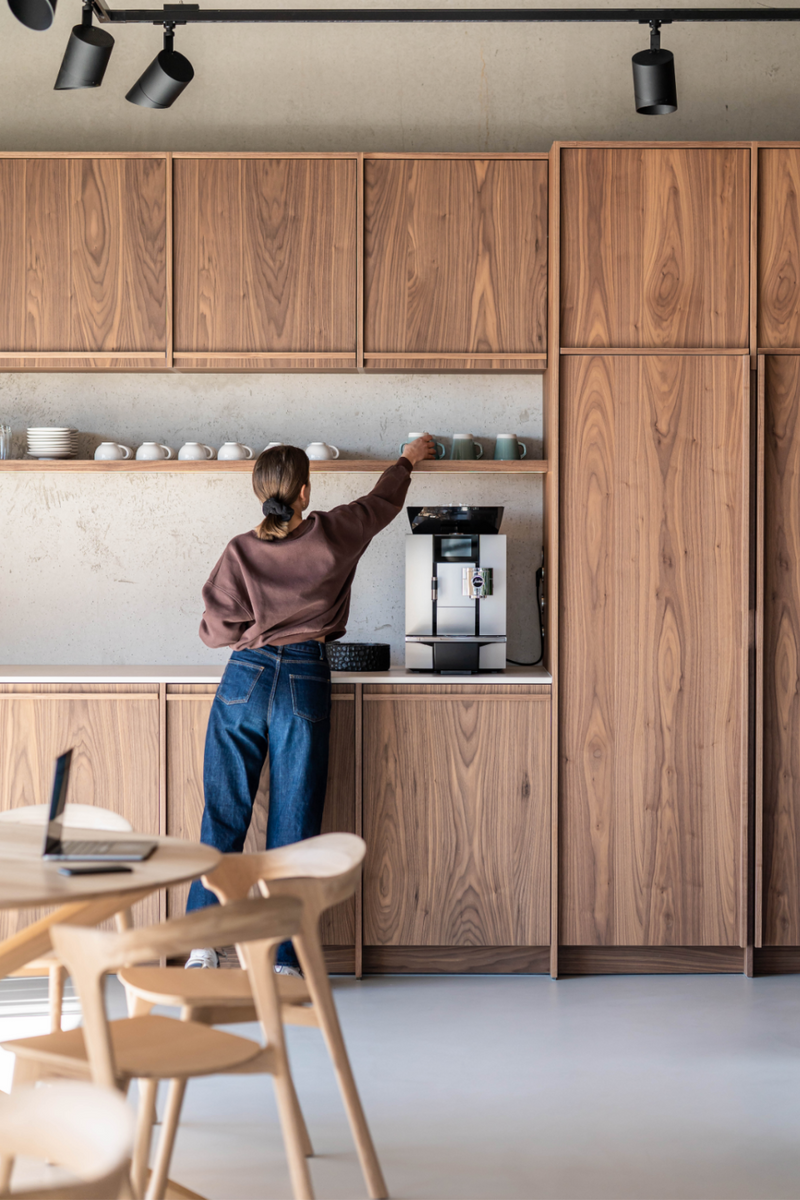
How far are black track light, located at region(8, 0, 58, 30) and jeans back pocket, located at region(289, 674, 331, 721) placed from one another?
6.04 feet

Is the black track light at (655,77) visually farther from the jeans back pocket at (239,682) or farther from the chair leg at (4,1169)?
the chair leg at (4,1169)

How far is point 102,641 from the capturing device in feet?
12.9

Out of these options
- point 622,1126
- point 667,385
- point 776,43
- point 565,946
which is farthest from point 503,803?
point 776,43

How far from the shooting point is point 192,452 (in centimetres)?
360

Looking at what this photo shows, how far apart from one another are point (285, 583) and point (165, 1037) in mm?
1615

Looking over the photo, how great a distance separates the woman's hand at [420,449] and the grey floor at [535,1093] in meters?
1.69

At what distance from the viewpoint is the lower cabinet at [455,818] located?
3326 millimetres

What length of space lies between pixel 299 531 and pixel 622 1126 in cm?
180

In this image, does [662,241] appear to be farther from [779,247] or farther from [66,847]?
[66,847]

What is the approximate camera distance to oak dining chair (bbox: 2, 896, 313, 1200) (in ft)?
4.84

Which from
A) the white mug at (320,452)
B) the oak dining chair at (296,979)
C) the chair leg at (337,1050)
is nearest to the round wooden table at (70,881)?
the oak dining chair at (296,979)

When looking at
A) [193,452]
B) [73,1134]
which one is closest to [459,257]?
[193,452]

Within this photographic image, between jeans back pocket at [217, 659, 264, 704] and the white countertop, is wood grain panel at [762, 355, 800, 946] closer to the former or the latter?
the white countertop

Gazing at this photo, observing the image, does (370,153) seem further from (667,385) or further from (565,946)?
(565,946)
